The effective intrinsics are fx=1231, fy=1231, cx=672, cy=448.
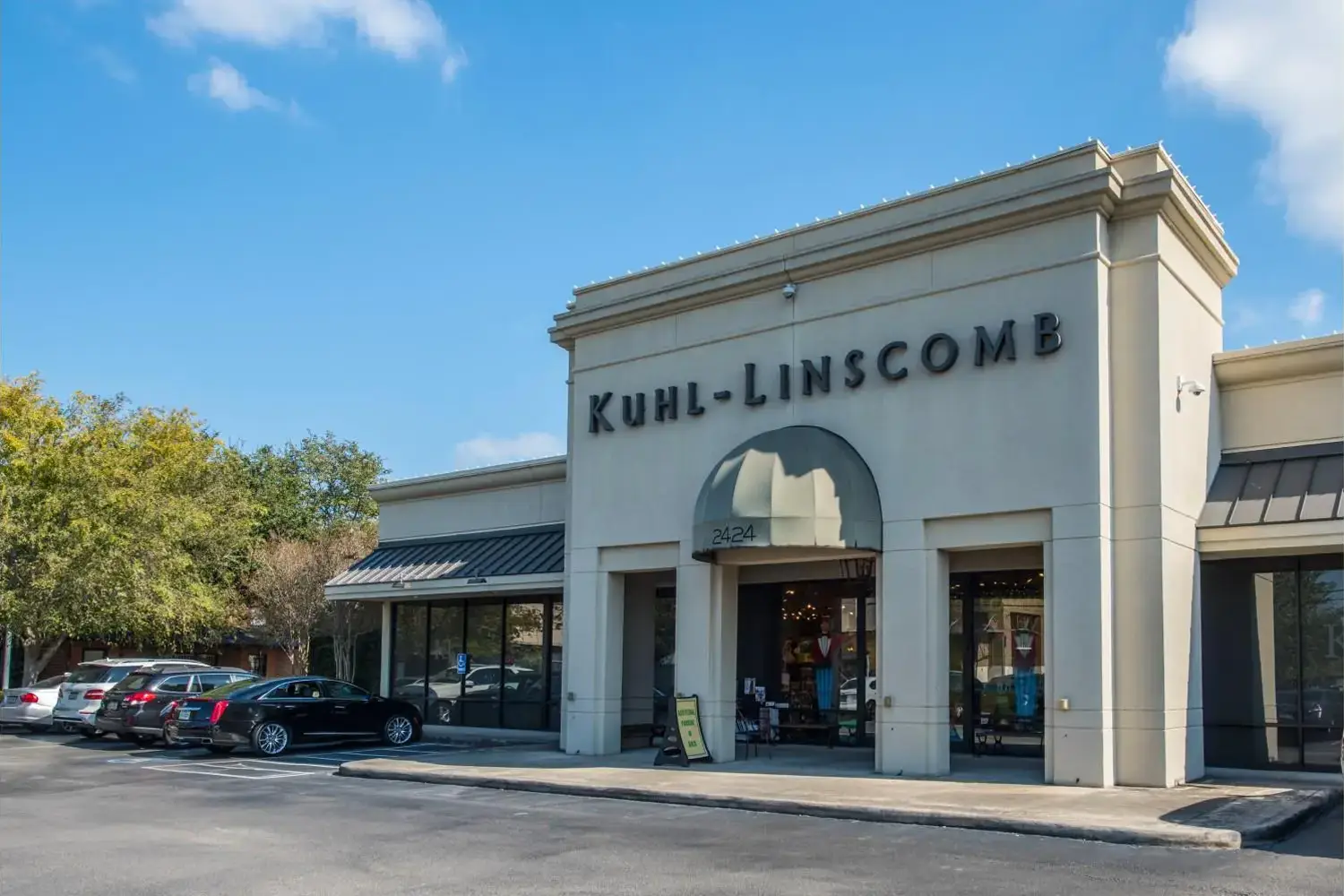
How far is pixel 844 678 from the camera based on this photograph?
21.5 m

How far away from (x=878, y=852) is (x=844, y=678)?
34.2 feet

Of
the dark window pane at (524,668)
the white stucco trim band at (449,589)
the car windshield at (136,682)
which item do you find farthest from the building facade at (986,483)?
the car windshield at (136,682)

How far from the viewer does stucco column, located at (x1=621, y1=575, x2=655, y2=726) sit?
2286cm

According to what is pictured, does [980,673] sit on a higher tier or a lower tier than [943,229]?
lower

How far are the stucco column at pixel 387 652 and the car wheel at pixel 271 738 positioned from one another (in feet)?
20.4

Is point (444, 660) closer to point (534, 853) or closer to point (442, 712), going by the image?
point (442, 712)

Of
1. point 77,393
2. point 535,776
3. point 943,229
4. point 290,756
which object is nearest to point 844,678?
point 535,776

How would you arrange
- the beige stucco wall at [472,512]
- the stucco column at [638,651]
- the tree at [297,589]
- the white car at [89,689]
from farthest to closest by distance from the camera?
the tree at [297,589] → the white car at [89,689] → the beige stucco wall at [472,512] → the stucco column at [638,651]

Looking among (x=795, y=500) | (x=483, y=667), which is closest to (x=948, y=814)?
(x=795, y=500)

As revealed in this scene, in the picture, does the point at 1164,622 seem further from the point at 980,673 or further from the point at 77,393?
the point at 77,393

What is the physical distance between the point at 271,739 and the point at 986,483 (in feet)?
42.9

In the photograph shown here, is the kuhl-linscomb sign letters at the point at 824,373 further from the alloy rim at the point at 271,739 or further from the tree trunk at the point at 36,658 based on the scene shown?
the tree trunk at the point at 36,658

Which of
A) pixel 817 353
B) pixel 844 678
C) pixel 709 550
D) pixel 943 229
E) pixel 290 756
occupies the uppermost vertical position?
pixel 943 229

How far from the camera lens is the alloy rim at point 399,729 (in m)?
23.4
